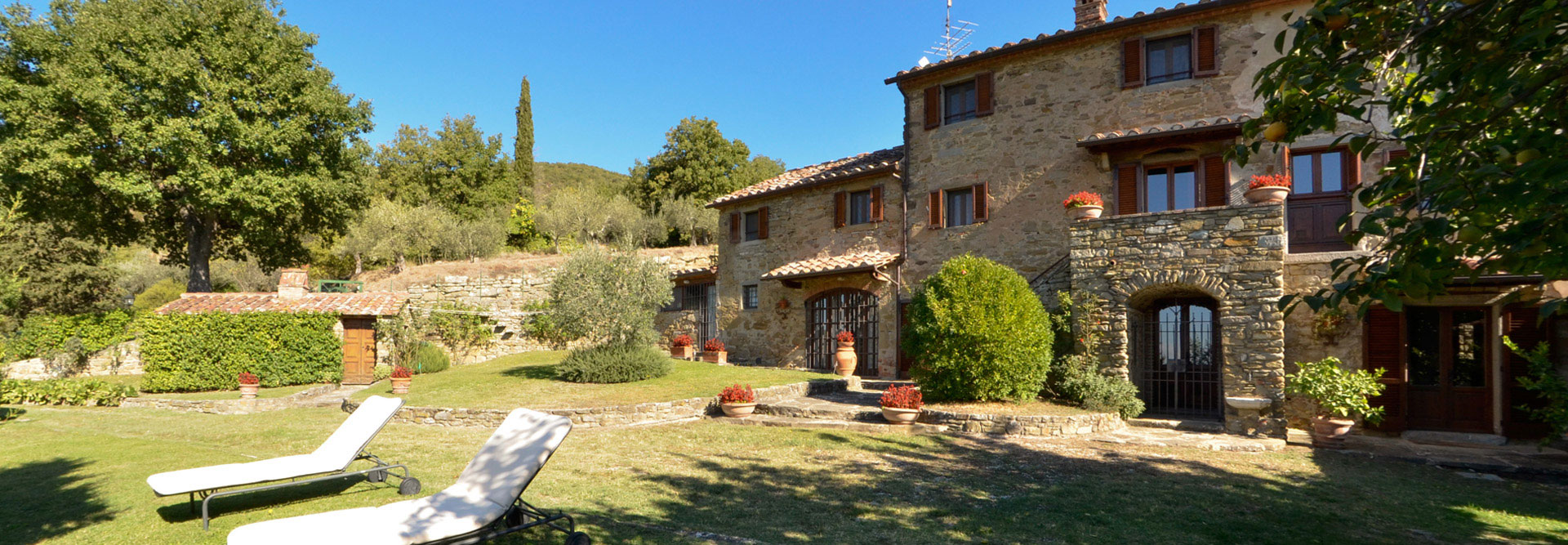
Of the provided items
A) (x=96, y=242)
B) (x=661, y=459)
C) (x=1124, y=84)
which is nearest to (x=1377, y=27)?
(x=661, y=459)

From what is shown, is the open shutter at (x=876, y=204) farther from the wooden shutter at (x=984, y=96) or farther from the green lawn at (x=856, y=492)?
the green lawn at (x=856, y=492)

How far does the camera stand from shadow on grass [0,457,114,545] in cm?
540

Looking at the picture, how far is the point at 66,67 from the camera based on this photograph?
19.2 meters

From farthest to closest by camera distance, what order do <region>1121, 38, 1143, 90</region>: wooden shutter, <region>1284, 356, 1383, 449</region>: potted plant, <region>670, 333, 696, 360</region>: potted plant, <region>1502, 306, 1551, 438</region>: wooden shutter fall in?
<region>670, 333, 696, 360</region>: potted plant
<region>1121, 38, 1143, 90</region>: wooden shutter
<region>1502, 306, 1551, 438</region>: wooden shutter
<region>1284, 356, 1383, 449</region>: potted plant

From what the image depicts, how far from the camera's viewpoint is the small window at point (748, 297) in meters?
20.5

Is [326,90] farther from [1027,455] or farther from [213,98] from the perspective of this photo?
[1027,455]

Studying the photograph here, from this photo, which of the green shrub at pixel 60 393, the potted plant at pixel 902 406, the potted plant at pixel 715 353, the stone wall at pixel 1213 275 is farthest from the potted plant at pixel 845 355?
the green shrub at pixel 60 393

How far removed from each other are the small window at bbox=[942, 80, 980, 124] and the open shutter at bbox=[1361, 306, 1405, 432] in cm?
830

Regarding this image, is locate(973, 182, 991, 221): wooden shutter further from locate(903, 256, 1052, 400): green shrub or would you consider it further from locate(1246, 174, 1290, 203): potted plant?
locate(1246, 174, 1290, 203): potted plant

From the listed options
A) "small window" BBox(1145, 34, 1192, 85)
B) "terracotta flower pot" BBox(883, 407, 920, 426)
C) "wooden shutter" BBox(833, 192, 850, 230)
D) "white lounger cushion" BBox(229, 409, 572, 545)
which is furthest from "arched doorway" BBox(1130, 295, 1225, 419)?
"white lounger cushion" BBox(229, 409, 572, 545)

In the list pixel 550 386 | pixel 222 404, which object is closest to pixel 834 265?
pixel 550 386

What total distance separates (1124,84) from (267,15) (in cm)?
2488

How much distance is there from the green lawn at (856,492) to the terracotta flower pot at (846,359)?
6.07 m

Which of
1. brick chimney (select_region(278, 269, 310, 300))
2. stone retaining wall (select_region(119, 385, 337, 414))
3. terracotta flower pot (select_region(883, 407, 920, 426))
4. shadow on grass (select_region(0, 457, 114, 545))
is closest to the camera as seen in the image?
shadow on grass (select_region(0, 457, 114, 545))
